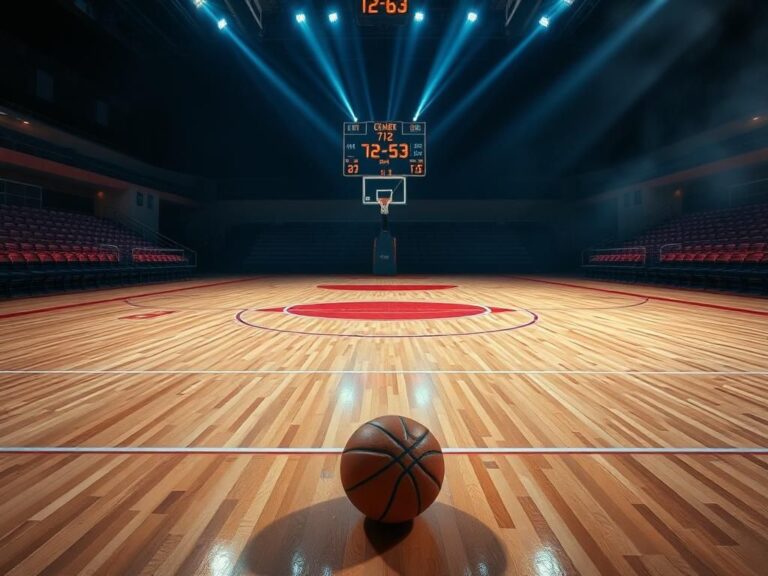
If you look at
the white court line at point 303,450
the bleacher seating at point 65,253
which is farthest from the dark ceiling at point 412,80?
the white court line at point 303,450

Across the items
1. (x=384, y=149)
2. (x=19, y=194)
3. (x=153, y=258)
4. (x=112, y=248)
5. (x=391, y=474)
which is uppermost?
(x=384, y=149)

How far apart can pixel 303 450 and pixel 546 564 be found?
1.17m

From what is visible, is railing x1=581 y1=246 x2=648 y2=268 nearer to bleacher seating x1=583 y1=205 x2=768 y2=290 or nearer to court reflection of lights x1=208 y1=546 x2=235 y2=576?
bleacher seating x1=583 y1=205 x2=768 y2=290

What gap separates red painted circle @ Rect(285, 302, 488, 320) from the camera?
695 cm

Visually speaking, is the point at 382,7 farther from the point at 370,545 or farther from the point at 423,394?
the point at 370,545

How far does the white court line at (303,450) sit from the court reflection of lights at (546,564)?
75cm

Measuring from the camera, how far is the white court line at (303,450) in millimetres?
2168

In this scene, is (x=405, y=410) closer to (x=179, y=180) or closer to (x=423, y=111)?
(x=423, y=111)

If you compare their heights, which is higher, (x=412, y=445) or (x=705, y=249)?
(x=705, y=249)

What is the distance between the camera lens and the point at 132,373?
359 cm

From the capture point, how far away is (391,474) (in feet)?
4.88

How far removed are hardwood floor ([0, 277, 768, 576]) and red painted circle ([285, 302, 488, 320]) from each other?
1.87 m

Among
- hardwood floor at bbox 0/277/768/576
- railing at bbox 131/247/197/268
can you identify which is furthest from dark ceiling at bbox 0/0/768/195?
hardwood floor at bbox 0/277/768/576

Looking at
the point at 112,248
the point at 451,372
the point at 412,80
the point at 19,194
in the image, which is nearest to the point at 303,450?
the point at 451,372
